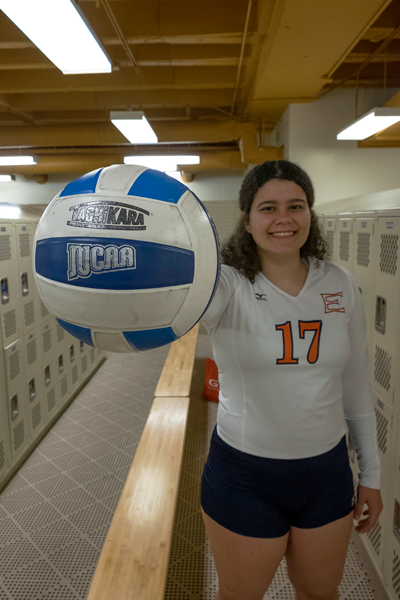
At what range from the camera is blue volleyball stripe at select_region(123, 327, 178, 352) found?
0.73 meters

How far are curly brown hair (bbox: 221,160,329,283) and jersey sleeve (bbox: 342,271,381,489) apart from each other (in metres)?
0.14

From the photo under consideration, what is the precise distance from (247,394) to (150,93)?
4541mm

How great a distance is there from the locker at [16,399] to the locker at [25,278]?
0.26 metres

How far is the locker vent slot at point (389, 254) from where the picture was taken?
5.79ft

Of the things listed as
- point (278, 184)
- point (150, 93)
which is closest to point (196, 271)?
point (278, 184)

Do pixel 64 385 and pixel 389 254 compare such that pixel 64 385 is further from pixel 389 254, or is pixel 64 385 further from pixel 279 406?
pixel 279 406

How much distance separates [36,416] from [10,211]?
6.06ft

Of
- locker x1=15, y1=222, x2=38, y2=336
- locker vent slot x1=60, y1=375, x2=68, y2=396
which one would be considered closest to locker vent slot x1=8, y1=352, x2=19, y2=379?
locker x1=15, y1=222, x2=38, y2=336

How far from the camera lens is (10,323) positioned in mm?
3006

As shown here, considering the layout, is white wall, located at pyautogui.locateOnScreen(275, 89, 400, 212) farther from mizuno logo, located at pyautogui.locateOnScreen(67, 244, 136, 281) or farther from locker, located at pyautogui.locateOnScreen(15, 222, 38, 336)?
mizuno logo, located at pyautogui.locateOnScreen(67, 244, 136, 281)

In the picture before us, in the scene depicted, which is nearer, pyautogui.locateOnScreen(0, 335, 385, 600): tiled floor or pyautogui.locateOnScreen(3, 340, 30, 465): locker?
pyautogui.locateOnScreen(0, 335, 385, 600): tiled floor

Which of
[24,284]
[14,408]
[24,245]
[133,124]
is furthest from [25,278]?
[133,124]

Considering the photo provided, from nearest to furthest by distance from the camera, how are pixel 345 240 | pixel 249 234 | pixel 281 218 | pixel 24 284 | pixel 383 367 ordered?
pixel 281 218 → pixel 249 234 → pixel 383 367 → pixel 345 240 → pixel 24 284

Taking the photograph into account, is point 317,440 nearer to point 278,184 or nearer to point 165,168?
point 278,184
